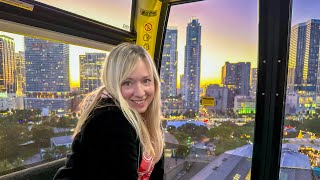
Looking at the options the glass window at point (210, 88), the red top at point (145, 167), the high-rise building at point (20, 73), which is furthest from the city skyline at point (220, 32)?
the red top at point (145, 167)

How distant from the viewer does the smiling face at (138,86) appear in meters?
1.39

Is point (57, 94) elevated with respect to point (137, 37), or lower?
lower

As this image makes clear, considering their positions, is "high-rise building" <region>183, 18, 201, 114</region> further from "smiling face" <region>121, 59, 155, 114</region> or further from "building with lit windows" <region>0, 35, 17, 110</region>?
"building with lit windows" <region>0, 35, 17, 110</region>

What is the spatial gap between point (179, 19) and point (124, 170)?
6.94 feet

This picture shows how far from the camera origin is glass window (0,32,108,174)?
1883 mm

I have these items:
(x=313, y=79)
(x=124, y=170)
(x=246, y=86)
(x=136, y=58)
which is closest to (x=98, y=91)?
(x=136, y=58)

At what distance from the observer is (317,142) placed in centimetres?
222

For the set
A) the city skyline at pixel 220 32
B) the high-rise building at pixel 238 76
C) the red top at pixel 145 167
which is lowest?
the red top at pixel 145 167

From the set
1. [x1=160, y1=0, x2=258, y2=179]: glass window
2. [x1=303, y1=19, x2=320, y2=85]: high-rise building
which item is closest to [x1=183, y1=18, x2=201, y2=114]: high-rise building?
[x1=160, y1=0, x2=258, y2=179]: glass window

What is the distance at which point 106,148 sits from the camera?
1.15m

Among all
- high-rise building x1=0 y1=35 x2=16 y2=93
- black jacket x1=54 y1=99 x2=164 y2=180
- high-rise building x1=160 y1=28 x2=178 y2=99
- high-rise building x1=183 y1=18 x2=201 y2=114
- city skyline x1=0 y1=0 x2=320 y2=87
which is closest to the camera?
black jacket x1=54 y1=99 x2=164 y2=180

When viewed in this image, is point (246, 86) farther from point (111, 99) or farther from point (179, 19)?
point (111, 99)

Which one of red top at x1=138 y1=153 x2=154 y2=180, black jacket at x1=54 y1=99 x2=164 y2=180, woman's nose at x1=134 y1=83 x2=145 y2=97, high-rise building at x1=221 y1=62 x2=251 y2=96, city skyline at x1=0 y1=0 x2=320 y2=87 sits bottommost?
red top at x1=138 y1=153 x2=154 y2=180

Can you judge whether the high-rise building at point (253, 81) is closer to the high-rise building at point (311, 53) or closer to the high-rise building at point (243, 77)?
the high-rise building at point (243, 77)
